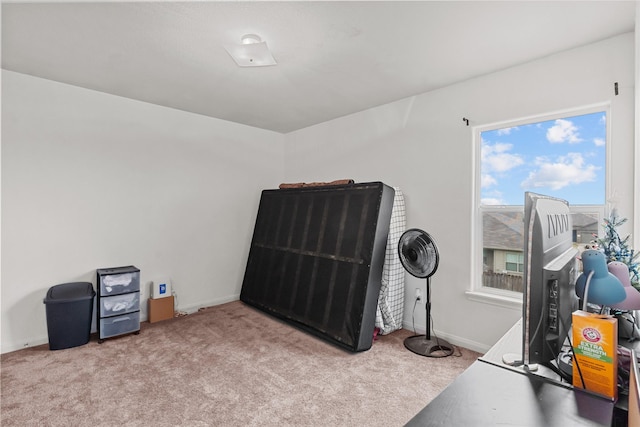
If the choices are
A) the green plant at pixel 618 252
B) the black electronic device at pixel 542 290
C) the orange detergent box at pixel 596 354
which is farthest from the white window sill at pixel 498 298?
the orange detergent box at pixel 596 354

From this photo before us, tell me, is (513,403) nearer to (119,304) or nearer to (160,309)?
(119,304)

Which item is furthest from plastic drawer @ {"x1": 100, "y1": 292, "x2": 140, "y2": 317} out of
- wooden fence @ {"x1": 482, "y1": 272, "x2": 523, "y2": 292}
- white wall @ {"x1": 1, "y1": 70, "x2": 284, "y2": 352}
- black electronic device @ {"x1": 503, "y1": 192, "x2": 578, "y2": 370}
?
wooden fence @ {"x1": 482, "y1": 272, "x2": 523, "y2": 292}

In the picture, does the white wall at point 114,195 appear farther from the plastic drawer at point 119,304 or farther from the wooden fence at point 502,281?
the wooden fence at point 502,281

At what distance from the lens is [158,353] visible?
9.57ft

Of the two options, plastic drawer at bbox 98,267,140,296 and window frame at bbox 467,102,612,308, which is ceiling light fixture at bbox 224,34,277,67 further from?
plastic drawer at bbox 98,267,140,296

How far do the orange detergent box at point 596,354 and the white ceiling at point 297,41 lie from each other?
6.26ft

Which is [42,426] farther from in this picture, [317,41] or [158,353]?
[317,41]

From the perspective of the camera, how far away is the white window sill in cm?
275

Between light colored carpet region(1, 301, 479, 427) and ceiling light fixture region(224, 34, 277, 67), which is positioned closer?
light colored carpet region(1, 301, 479, 427)

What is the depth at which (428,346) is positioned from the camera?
3.02 metres

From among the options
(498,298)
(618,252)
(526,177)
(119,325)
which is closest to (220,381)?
(119,325)

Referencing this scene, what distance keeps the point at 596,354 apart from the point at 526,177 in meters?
2.26

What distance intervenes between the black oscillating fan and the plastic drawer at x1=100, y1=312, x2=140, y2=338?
110 inches

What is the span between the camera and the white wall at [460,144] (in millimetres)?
2293
